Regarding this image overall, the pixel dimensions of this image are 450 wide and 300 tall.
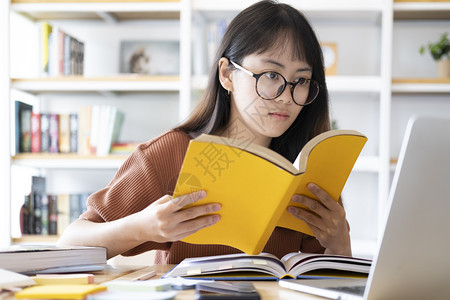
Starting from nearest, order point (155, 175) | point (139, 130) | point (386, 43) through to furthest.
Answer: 1. point (155, 175)
2. point (386, 43)
3. point (139, 130)

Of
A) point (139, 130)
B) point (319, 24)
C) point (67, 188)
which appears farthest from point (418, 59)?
point (67, 188)

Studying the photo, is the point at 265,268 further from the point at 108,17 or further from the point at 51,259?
the point at 108,17

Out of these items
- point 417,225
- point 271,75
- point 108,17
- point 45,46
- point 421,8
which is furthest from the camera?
point 108,17

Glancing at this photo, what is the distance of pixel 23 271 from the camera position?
0.91m

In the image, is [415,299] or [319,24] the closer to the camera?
[415,299]

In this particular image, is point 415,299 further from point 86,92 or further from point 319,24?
point 86,92

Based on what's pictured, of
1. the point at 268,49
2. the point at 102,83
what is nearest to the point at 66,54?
the point at 102,83

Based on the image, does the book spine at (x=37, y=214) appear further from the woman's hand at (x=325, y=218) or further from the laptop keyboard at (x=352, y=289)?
the laptop keyboard at (x=352, y=289)

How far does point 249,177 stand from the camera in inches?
32.7

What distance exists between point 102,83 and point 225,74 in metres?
1.18

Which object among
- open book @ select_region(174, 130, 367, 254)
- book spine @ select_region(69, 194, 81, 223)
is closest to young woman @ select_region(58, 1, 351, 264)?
open book @ select_region(174, 130, 367, 254)

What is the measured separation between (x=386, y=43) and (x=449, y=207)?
180 centimetres

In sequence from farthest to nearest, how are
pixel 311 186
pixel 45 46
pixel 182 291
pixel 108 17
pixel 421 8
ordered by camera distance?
pixel 108 17 → pixel 45 46 → pixel 421 8 → pixel 311 186 → pixel 182 291

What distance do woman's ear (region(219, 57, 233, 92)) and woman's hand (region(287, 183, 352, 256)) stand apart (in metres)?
0.44
